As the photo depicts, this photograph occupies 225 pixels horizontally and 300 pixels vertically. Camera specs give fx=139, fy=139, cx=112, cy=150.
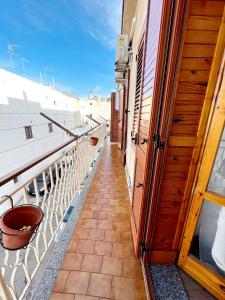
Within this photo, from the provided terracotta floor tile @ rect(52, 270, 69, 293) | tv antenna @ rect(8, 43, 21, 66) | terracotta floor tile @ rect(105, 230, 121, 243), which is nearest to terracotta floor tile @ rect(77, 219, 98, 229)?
terracotta floor tile @ rect(105, 230, 121, 243)

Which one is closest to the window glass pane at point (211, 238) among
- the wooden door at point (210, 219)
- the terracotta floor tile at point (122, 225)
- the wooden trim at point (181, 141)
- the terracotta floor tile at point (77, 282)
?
the wooden door at point (210, 219)

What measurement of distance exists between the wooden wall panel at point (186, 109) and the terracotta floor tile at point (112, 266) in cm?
39

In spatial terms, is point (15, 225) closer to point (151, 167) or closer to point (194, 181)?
point (151, 167)

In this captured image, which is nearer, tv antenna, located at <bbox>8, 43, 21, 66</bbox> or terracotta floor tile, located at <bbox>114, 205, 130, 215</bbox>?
terracotta floor tile, located at <bbox>114, 205, 130, 215</bbox>

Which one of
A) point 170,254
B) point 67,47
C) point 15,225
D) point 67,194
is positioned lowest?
point 170,254

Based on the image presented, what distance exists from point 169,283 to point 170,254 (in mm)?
206

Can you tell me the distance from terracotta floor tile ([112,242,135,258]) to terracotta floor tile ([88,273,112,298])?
0.22 meters

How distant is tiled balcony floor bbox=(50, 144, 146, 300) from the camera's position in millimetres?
1109

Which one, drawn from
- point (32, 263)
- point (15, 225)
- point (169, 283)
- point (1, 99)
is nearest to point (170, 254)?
point (169, 283)

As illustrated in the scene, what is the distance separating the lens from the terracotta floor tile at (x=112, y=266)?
4.09 feet

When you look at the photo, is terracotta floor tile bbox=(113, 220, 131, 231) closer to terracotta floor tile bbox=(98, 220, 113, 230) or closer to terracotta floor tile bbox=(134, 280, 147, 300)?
terracotta floor tile bbox=(98, 220, 113, 230)

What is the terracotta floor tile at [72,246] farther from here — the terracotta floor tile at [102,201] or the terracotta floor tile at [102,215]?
the terracotta floor tile at [102,201]

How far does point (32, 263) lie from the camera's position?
2385 millimetres

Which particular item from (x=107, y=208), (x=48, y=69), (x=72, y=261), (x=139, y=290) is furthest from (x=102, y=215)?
(x=48, y=69)
